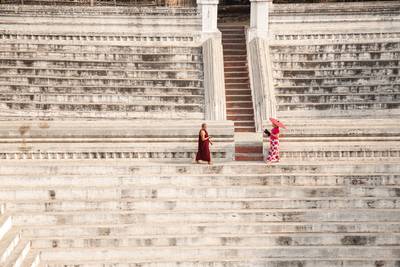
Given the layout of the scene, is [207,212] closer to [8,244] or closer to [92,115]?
[8,244]

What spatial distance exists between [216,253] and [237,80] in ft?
25.8

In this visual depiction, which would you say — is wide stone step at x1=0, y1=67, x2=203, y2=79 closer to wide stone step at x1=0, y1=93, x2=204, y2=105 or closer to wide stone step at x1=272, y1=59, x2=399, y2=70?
wide stone step at x1=0, y1=93, x2=204, y2=105

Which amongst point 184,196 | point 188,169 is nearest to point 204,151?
point 188,169

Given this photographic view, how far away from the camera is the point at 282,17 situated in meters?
18.9

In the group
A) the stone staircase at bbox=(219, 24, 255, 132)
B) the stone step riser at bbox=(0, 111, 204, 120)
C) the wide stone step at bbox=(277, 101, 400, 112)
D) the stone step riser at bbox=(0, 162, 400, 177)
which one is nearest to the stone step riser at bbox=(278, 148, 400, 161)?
the stone step riser at bbox=(0, 162, 400, 177)

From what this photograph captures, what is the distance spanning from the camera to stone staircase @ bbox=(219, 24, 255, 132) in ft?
54.5

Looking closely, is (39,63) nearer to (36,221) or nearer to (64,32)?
(64,32)

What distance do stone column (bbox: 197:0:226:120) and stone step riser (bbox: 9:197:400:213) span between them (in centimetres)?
472

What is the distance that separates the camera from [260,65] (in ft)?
57.4

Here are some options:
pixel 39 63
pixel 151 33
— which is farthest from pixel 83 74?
pixel 151 33

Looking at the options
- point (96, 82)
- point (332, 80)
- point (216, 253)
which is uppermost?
point (96, 82)

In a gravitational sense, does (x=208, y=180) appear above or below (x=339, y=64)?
below

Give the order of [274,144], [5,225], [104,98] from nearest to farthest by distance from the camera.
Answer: [5,225], [274,144], [104,98]

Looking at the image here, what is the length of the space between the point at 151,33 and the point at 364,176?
9142mm
